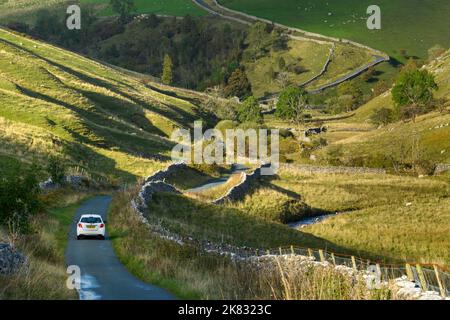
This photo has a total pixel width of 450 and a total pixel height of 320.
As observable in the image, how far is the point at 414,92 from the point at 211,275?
118m

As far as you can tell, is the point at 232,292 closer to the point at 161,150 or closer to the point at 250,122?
the point at 161,150

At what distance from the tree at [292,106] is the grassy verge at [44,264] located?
4406 inches

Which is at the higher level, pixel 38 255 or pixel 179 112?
pixel 179 112

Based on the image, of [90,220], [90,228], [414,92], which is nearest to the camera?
[90,228]

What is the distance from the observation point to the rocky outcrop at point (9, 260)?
18.1 m

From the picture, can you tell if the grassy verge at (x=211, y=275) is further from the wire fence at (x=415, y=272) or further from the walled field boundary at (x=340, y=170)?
the walled field boundary at (x=340, y=170)

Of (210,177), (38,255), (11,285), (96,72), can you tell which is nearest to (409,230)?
(210,177)

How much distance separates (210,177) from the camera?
81500 millimetres

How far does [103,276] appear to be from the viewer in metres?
22.9

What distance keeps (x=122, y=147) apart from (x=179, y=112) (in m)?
54.6

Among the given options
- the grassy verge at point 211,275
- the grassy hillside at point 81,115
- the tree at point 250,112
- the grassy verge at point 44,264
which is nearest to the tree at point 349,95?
the tree at point 250,112

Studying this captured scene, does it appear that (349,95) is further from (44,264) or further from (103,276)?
(44,264)

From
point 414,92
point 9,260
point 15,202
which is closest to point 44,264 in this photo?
point 9,260

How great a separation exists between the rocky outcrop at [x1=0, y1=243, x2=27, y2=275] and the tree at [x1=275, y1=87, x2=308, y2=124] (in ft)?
435
